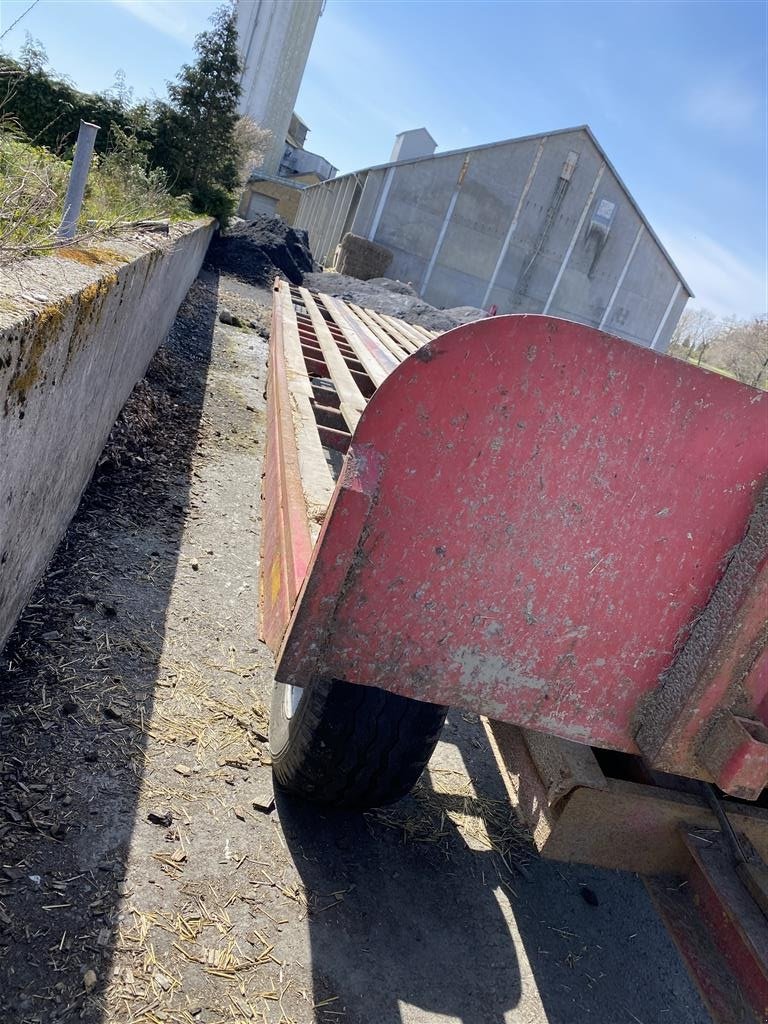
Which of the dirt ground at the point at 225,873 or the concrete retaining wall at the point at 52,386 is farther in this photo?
the concrete retaining wall at the point at 52,386

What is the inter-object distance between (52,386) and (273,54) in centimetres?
5661

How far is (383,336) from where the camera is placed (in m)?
6.98

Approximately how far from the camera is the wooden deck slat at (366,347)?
498 centimetres

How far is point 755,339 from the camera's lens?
54.2m

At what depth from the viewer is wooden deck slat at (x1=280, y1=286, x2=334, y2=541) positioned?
247 centimetres

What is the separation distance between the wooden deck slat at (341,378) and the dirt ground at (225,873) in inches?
50.8

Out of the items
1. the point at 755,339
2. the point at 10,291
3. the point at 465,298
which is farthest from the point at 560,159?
the point at 755,339

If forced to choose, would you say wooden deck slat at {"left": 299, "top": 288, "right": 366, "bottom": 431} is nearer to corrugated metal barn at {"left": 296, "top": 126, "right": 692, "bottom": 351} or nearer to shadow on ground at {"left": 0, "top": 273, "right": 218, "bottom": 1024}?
shadow on ground at {"left": 0, "top": 273, "right": 218, "bottom": 1024}

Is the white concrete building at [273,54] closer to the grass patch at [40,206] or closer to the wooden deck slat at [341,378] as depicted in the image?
the grass patch at [40,206]

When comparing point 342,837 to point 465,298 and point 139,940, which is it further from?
point 465,298

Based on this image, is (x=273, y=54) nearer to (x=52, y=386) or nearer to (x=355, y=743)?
(x=52, y=386)

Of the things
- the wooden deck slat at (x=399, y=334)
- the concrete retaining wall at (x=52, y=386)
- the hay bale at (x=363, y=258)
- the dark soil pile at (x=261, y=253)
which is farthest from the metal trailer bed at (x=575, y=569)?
the hay bale at (x=363, y=258)

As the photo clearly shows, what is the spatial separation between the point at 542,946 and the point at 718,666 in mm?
1441

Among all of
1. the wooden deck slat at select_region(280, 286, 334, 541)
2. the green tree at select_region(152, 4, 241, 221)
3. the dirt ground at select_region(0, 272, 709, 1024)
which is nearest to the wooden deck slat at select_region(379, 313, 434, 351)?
the wooden deck slat at select_region(280, 286, 334, 541)
